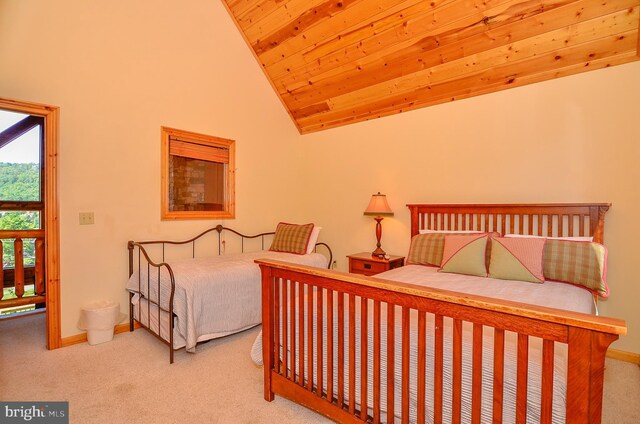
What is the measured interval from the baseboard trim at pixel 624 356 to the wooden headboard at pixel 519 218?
34.0 inches

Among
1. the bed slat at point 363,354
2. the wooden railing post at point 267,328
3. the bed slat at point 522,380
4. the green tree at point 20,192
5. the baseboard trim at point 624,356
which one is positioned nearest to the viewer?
the bed slat at point 522,380

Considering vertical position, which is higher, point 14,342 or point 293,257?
point 293,257

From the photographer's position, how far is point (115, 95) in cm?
298

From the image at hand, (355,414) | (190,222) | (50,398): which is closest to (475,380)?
(355,414)

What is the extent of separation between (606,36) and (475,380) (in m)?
2.68

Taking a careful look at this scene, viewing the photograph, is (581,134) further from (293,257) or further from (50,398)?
(50,398)

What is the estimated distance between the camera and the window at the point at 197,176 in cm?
334

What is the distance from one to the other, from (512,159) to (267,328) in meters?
2.54

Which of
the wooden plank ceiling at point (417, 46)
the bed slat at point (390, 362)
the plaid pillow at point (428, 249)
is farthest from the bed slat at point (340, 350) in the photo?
the wooden plank ceiling at point (417, 46)

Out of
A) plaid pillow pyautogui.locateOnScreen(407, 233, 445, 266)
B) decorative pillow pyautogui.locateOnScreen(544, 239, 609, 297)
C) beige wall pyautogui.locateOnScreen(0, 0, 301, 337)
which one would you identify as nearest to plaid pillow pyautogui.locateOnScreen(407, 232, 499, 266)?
plaid pillow pyautogui.locateOnScreen(407, 233, 445, 266)

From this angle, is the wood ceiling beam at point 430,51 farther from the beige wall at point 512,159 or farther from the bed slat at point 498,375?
the bed slat at point 498,375

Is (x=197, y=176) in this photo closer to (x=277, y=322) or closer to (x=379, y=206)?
(x=379, y=206)

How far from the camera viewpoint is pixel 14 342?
276cm

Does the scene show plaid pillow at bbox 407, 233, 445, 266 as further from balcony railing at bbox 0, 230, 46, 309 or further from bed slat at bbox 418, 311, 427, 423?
balcony railing at bbox 0, 230, 46, 309
